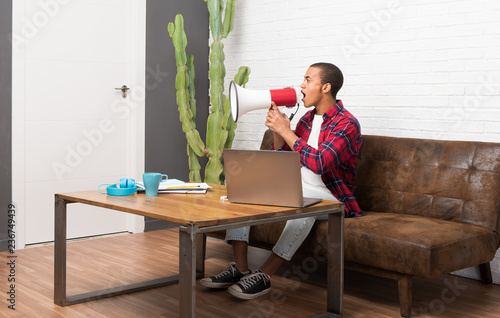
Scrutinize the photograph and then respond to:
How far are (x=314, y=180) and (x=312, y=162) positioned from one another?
0.74 feet

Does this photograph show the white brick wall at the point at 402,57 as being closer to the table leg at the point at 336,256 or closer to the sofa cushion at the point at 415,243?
the sofa cushion at the point at 415,243

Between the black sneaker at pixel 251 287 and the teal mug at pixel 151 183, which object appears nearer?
the teal mug at pixel 151 183

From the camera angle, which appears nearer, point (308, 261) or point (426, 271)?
point (426, 271)

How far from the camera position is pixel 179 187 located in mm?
2535

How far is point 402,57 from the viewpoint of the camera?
3.41m

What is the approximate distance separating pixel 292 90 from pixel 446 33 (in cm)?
109

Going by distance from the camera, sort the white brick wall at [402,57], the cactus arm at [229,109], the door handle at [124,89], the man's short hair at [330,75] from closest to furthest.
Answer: the man's short hair at [330,75] < the white brick wall at [402,57] < the cactus arm at [229,109] < the door handle at [124,89]

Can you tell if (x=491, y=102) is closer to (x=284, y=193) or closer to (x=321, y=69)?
(x=321, y=69)

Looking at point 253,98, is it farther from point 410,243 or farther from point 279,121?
point 410,243

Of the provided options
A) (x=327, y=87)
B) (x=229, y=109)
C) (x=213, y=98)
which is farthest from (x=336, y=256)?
(x=213, y=98)

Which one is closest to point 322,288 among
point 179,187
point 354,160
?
point 354,160

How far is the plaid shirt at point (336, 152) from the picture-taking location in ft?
8.58

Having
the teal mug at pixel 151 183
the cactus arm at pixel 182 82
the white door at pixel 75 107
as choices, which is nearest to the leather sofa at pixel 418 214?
the teal mug at pixel 151 183

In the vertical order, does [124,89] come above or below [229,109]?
above
